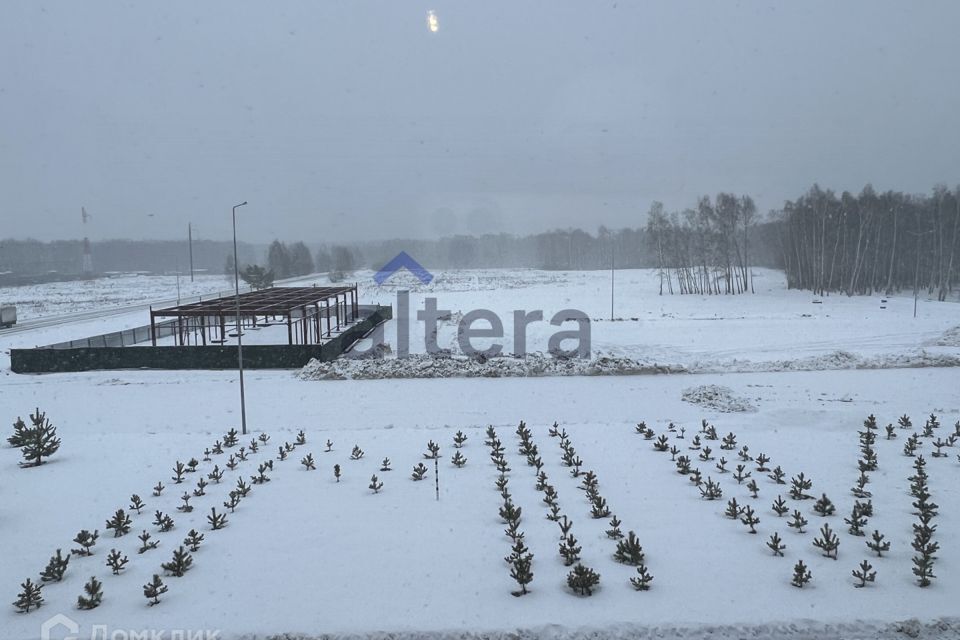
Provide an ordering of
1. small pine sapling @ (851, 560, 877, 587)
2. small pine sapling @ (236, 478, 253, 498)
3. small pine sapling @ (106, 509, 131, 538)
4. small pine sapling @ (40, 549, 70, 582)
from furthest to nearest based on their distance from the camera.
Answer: small pine sapling @ (236, 478, 253, 498) < small pine sapling @ (106, 509, 131, 538) < small pine sapling @ (40, 549, 70, 582) < small pine sapling @ (851, 560, 877, 587)

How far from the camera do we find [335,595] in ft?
20.6

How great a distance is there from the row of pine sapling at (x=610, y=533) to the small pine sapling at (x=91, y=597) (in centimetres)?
520

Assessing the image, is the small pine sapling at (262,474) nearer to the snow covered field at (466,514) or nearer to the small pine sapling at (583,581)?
the snow covered field at (466,514)

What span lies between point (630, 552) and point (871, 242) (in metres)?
66.9

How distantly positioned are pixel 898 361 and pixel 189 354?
1092 inches

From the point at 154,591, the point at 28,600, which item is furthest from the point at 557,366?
the point at 28,600

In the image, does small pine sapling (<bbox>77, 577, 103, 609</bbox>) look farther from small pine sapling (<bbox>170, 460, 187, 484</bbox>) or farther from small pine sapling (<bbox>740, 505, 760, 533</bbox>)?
small pine sapling (<bbox>740, 505, 760, 533</bbox>)

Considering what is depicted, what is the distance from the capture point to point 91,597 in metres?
6.05

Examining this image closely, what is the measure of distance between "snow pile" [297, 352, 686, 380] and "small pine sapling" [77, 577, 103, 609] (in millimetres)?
14028

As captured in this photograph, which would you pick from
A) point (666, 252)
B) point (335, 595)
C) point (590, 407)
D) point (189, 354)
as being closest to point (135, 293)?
point (189, 354)

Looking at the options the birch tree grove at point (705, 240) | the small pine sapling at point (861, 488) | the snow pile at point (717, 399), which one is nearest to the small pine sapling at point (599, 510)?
the small pine sapling at point (861, 488)

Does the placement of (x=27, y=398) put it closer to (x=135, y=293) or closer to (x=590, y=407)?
(x=590, y=407)

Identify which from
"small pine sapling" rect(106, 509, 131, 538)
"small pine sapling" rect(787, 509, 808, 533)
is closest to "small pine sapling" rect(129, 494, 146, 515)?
"small pine sapling" rect(106, 509, 131, 538)

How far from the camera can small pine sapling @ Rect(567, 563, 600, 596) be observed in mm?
6211
